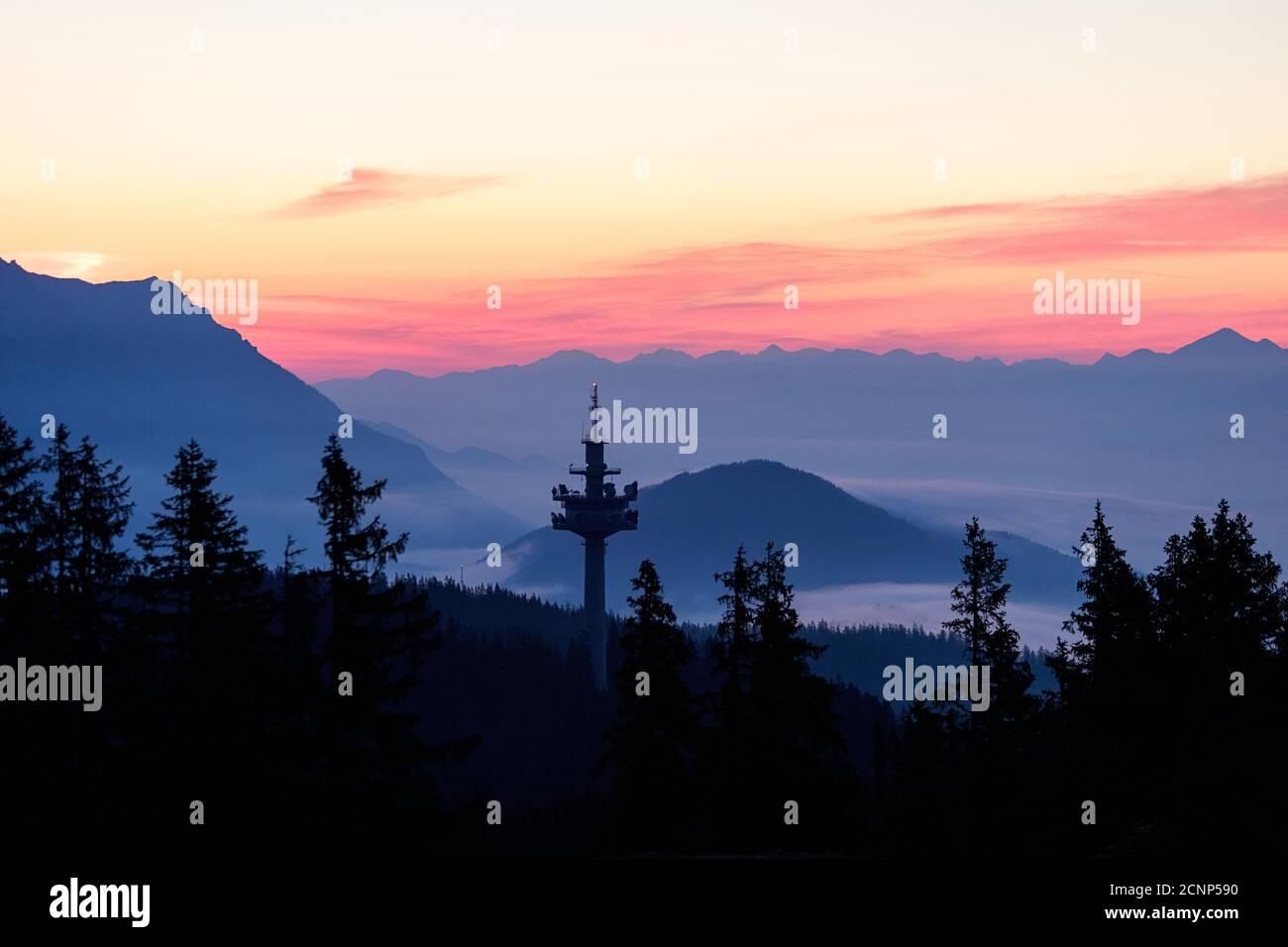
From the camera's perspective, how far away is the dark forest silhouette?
39.6 meters

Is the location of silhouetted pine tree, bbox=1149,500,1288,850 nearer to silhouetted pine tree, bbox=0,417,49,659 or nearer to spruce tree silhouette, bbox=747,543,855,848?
spruce tree silhouette, bbox=747,543,855,848

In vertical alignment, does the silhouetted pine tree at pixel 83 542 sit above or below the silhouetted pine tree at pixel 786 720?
above

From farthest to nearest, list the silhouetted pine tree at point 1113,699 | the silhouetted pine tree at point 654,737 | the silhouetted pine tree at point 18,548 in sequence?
the silhouetted pine tree at point 654,737
the silhouetted pine tree at point 1113,699
the silhouetted pine tree at point 18,548

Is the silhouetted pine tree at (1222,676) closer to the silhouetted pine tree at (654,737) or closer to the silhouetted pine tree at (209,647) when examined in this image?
the silhouetted pine tree at (654,737)

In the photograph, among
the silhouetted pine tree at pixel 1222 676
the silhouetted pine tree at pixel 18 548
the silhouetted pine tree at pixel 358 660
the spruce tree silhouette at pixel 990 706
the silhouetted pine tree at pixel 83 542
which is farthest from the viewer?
the spruce tree silhouette at pixel 990 706

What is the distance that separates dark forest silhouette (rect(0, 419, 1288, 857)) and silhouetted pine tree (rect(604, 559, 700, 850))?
0.25ft

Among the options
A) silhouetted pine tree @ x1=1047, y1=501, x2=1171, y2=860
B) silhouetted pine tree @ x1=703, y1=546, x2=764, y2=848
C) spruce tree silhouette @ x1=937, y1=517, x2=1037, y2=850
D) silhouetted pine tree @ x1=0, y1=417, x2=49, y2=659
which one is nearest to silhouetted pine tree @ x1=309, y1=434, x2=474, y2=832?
silhouetted pine tree @ x1=0, y1=417, x2=49, y2=659

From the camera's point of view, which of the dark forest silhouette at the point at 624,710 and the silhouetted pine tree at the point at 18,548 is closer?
the dark forest silhouette at the point at 624,710

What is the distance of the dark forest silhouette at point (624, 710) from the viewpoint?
130 ft

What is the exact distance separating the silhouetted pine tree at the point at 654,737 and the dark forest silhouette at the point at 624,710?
8cm

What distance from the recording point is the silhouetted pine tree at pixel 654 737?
49.0 meters

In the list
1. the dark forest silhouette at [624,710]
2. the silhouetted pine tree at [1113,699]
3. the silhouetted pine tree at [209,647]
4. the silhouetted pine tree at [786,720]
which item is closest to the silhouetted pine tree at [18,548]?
the dark forest silhouette at [624,710]

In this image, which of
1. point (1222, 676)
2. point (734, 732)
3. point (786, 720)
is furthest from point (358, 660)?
point (1222, 676)
